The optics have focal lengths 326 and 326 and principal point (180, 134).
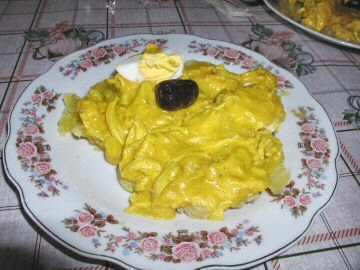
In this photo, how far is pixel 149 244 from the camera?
6.84 feet

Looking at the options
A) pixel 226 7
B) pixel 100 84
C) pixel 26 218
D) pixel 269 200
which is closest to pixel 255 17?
pixel 226 7

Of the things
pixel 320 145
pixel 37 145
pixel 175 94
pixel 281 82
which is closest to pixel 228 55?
pixel 281 82

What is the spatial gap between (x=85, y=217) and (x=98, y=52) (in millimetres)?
1927

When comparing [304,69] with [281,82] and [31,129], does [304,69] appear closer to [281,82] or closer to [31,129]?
[281,82]

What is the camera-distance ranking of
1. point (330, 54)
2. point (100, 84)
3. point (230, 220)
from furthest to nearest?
point (330, 54)
point (100, 84)
point (230, 220)

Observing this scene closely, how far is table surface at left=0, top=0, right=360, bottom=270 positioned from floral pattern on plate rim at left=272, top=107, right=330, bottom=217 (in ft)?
0.89

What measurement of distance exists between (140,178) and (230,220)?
72 cm

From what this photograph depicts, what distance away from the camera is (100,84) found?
10.0 feet

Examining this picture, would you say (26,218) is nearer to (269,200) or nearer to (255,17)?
(269,200)

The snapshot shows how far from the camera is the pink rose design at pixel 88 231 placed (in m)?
2.06

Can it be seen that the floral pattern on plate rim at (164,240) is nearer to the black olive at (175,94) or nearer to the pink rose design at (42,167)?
the pink rose design at (42,167)

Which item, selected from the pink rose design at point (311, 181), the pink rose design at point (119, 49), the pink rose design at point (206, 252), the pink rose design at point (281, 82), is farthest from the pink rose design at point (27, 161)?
the pink rose design at point (281, 82)

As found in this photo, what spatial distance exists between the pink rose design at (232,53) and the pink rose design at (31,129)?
213 centimetres

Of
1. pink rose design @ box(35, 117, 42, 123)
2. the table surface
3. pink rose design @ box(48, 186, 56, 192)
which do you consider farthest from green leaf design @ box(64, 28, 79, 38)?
pink rose design @ box(48, 186, 56, 192)
